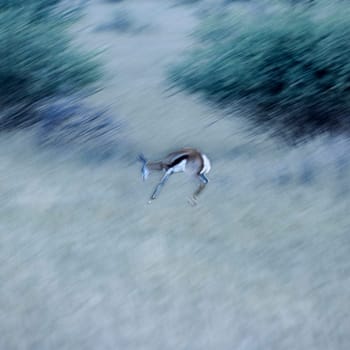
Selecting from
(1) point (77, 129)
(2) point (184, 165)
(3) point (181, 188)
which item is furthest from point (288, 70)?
(1) point (77, 129)

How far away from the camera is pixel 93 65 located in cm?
1027

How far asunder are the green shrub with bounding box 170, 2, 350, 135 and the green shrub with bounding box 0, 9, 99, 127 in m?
1.86

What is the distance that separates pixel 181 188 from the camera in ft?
23.6

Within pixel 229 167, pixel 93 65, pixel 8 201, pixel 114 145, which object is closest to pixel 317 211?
pixel 229 167

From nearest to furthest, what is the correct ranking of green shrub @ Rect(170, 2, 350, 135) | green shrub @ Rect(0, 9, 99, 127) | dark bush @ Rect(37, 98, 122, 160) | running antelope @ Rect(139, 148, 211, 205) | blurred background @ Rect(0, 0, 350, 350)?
1. blurred background @ Rect(0, 0, 350, 350)
2. running antelope @ Rect(139, 148, 211, 205)
3. dark bush @ Rect(37, 98, 122, 160)
4. green shrub @ Rect(170, 2, 350, 135)
5. green shrub @ Rect(0, 9, 99, 127)

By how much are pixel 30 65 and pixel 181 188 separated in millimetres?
3794

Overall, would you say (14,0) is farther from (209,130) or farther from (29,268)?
(29,268)

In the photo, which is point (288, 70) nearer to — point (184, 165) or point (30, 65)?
point (184, 165)

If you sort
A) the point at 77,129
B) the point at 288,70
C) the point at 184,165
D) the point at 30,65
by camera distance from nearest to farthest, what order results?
1. the point at 184,165
2. the point at 288,70
3. the point at 77,129
4. the point at 30,65

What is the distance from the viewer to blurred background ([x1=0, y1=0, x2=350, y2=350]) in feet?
18.4

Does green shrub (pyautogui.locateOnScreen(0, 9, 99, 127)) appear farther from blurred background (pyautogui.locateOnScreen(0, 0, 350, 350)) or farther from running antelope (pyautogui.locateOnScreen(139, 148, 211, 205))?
running antelope (pyautogui.locateOnScreen(139, 148, 211, 205))

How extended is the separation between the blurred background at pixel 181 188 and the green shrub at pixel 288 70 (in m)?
0.02

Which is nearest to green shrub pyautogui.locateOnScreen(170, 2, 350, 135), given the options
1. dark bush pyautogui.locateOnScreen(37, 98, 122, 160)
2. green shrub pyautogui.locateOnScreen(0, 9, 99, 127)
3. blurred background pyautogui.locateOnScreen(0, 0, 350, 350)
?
blurred background pyautogui.locateOnScreen(0, 0, 350, 350)

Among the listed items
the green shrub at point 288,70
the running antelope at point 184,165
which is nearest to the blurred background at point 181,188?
the green shrub at point 288,70
